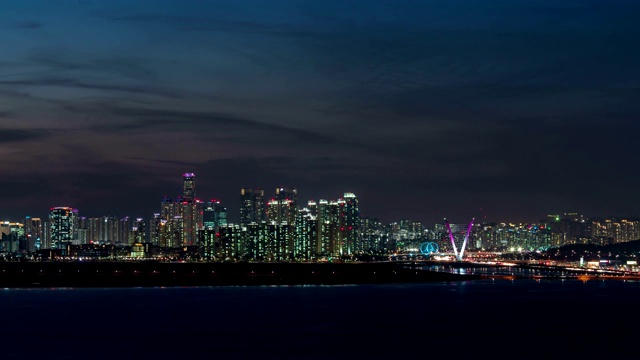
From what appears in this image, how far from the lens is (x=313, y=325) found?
229 feet

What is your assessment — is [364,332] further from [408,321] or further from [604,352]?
[604,352]

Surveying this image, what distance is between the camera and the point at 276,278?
139750 millimetres

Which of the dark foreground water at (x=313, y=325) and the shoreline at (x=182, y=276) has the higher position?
the shoreline at (x=182, y=276)

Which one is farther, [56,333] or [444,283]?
[444,283]

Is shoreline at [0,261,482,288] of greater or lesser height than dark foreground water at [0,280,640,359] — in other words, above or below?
above

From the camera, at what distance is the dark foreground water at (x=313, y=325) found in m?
55.4

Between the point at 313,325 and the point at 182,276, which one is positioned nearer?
the point at 313,325

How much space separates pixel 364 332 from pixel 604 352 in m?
17.5

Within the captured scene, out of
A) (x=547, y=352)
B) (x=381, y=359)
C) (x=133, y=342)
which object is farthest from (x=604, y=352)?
(x=133, y=342)

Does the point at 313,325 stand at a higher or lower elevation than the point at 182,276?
lower

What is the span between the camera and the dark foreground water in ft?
182

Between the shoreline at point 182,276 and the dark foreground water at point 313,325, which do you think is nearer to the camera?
the dark foreground water at point 313,325

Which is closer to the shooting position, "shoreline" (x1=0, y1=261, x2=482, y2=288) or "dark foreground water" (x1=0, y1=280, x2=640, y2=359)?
"dark foreground water" (x1=0, y1=280, x2=640, y2=359)

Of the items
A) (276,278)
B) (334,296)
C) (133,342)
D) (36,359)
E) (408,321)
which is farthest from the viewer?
(276,278)
